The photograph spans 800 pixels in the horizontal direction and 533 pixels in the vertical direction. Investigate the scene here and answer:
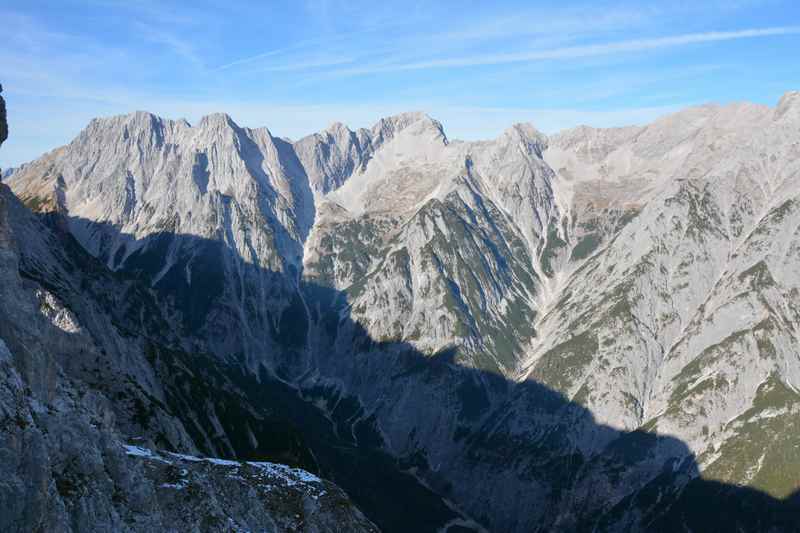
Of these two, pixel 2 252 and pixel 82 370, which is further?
pixel 82 370

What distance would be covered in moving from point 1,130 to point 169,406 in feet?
337

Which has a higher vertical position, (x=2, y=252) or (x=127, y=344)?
(x=2, y=252)

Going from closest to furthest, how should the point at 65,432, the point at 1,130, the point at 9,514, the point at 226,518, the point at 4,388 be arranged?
the point at 9,514
the point at 4,388
the point at 65,432
the point at 226,518
the point at 1,130

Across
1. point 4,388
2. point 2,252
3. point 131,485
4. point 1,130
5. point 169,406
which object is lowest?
point 169,406

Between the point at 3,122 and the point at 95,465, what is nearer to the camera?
the point at 95,465

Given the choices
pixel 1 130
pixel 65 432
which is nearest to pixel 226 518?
pixel 65 432

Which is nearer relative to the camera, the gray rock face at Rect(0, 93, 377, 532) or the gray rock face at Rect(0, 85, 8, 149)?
the gray rock face at Rect(0, 93, 377, 532)

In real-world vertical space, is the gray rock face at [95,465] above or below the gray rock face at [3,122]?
below

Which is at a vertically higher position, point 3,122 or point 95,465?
point 3,122

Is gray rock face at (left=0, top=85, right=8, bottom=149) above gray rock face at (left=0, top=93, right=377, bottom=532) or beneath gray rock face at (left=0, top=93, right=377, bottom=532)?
above

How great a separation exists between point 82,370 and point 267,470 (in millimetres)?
43917

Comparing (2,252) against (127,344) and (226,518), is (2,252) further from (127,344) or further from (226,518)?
(127,344)

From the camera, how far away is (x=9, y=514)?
4403 centimetres

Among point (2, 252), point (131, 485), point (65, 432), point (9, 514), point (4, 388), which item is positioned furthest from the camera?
point (2, 252)
